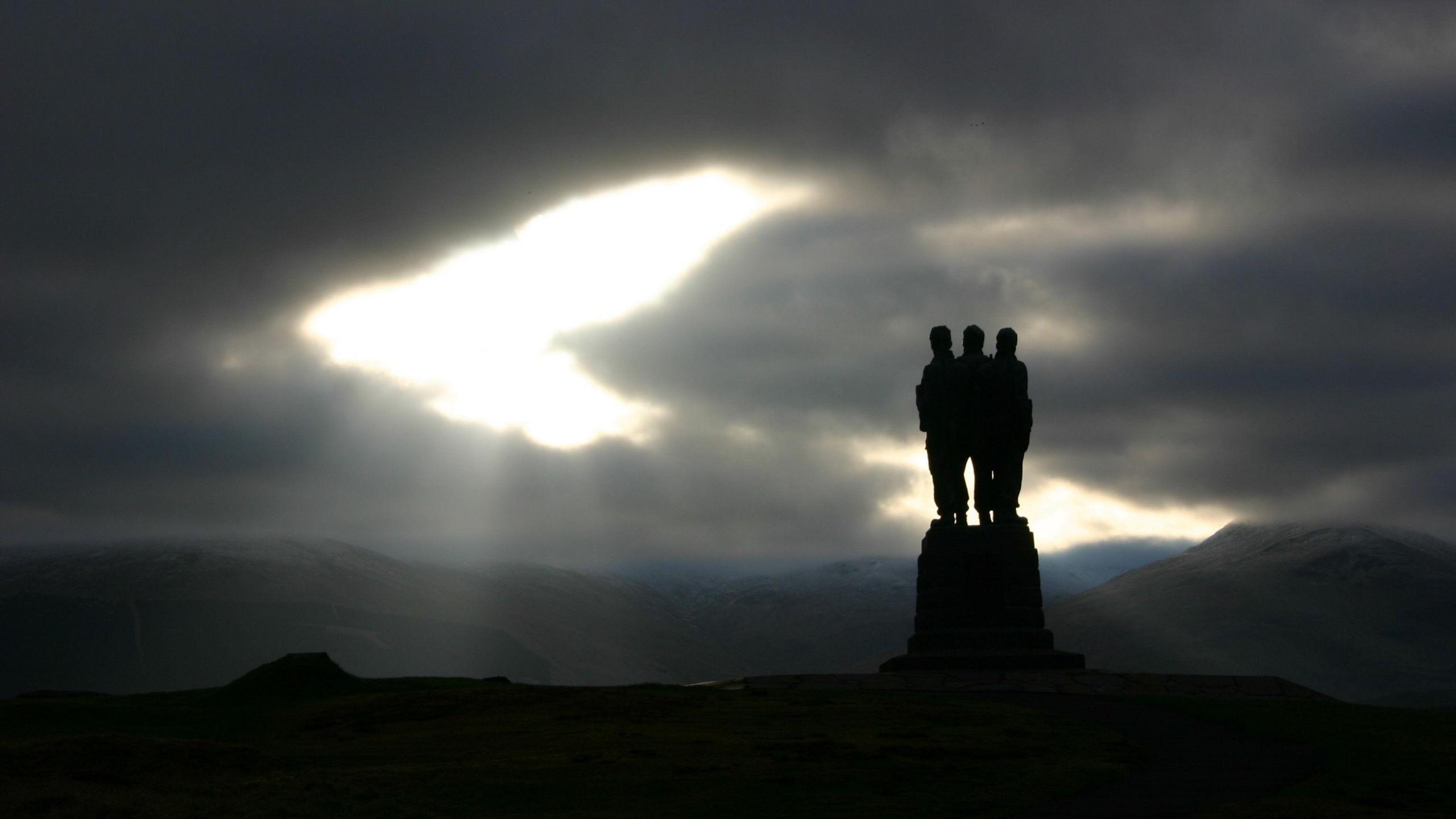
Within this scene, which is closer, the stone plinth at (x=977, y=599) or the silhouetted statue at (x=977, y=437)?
the stone plinth at (x=977, y=599)

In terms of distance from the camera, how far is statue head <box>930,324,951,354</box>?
43500 millimetres

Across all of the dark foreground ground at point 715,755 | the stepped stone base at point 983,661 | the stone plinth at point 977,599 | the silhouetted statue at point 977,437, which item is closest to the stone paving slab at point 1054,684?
the dark foreground ground at point 715,755

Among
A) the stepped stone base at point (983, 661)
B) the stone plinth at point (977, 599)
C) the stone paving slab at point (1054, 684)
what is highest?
the stone plinth at point (977, 599)

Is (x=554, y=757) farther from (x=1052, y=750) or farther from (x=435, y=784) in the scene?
(x=1052, y=750)

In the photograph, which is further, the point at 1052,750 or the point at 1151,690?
the point at 1151,690

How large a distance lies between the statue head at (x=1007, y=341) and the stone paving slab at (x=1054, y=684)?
11.4 meters

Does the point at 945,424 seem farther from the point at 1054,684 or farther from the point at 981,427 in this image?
the point at 1054,684

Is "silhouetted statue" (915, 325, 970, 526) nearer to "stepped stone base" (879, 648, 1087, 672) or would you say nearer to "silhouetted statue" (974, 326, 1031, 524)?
"silhouetted statue" (974, 326, 1031, 524)

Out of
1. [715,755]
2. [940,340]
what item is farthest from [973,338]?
[715,755]

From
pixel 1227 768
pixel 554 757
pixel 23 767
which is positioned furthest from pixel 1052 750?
pixel 23 767

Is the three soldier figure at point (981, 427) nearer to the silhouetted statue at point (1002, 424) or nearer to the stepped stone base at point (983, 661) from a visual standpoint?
the silhouetted statue at point (1002, 424)

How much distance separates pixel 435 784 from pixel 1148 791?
9.53m

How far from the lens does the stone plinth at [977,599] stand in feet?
128

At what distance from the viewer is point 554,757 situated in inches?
826
